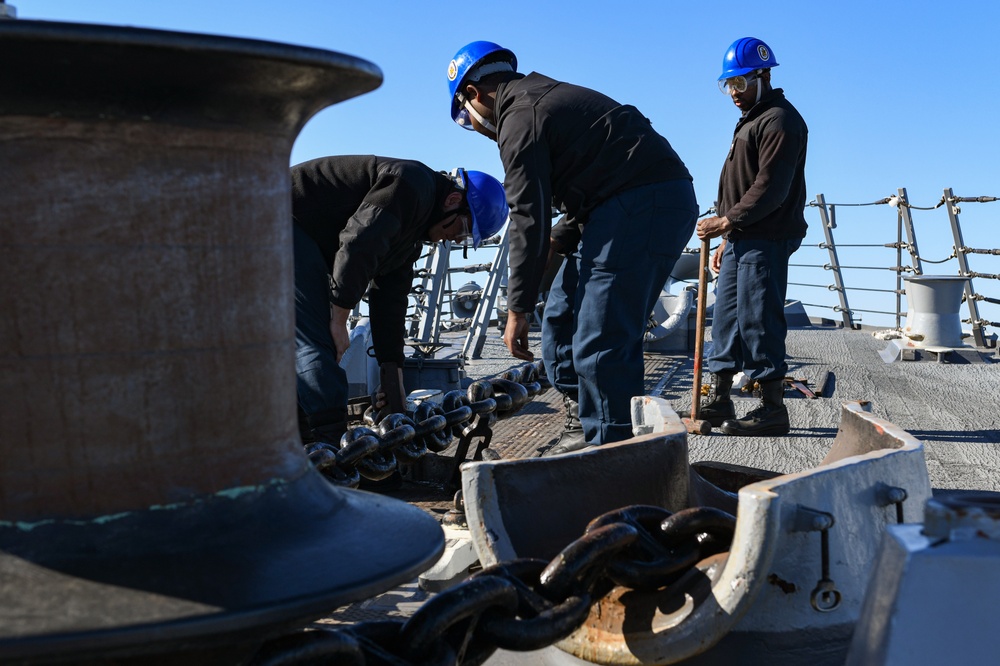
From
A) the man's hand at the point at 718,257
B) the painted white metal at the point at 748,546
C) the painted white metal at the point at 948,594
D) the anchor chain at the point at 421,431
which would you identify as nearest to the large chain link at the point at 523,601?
the painted white metal at the point at 748,546

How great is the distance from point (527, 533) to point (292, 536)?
807mm

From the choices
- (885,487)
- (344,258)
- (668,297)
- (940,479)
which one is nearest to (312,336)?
(344,258)

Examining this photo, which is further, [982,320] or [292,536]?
[982,320]

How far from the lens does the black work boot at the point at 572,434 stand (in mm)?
3744

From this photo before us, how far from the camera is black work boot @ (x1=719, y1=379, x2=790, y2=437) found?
4.36 meters

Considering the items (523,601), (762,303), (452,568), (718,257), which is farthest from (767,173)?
(523,601)

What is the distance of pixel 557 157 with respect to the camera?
11.5 feet

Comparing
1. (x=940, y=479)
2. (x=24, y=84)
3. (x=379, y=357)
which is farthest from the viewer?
(x=379, y=357)

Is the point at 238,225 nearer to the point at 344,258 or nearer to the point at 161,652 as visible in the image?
the point at 161,652

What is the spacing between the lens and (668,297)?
870cm

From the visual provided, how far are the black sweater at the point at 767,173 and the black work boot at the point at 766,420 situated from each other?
0.68m

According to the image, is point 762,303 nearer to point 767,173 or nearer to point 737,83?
point 767,173

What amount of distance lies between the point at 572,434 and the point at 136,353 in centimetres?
300

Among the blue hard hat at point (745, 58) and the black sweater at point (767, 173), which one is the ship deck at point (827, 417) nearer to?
the black sweater at point (767, 173)
